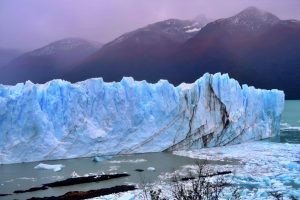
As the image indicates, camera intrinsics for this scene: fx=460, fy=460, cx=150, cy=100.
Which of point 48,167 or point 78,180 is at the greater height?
point 48,167

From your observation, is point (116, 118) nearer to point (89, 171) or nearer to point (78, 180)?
point (89, 171)

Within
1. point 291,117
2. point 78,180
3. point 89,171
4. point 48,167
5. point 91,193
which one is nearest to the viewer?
point 91,193

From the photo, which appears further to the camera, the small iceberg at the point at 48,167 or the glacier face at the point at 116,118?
the glacier face at the point at 116,118

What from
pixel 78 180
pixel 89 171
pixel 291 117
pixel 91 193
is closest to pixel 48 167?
pixel 89 171

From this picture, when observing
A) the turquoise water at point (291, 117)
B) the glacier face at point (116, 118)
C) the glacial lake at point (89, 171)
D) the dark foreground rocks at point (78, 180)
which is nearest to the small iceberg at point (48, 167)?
the glacial lake at point (89, 171)

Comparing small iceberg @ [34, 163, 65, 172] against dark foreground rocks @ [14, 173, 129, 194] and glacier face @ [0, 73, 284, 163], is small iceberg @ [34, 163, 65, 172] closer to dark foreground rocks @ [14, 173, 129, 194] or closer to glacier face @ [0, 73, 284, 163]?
glacier face @ [0, 73, 284, 163]

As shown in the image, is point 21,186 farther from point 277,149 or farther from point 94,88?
point 277,149

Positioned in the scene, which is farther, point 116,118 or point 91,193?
point 116,118

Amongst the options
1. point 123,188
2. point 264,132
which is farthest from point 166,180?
point 264,132

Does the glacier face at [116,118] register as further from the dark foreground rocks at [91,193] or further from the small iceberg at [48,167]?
the dark foreground rocks at [91,193]
